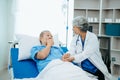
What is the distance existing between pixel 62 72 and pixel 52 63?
23cm

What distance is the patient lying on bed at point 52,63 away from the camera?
1868 millimetres

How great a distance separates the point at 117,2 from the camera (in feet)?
15.1

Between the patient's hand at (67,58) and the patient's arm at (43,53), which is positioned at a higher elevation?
the patient's arm at (43,53)

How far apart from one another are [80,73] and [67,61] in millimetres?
424

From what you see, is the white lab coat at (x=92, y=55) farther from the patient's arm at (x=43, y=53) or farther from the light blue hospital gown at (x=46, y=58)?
the patient's arm at (x=43, y=53)

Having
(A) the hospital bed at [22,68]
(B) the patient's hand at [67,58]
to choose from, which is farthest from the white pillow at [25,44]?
(B) the patient's hand at [67,58]

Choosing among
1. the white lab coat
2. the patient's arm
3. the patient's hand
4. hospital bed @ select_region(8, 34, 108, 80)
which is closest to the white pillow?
hospital bed @ select_region(8, 34, 108, 80)

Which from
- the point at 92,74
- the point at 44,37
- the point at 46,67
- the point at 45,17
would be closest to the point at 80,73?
the point at 46,67

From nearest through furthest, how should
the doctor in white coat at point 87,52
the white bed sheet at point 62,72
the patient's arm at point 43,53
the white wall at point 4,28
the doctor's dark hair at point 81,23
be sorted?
the white bed sheet at point 62,72 < the patient's arm at point 43,53 < the doctor in white coat at point 87,52 < the doctor's dark hair at point 81,23 < the white wall at point 4,28

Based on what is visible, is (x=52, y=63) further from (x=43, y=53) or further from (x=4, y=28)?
(x=4, y=28)

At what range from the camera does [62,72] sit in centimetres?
191

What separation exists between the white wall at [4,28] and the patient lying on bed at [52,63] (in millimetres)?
2088

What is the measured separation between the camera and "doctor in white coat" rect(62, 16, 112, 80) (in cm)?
239

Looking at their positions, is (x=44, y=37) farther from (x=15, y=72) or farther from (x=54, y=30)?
(x=54, y=30)
